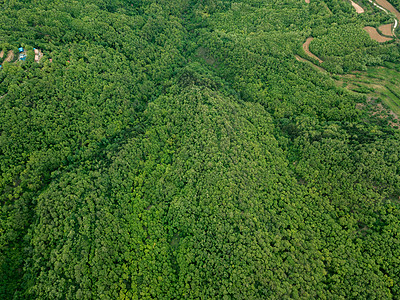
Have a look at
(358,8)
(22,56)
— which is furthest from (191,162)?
(358,8)

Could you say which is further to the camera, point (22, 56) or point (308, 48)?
point (308, 48)

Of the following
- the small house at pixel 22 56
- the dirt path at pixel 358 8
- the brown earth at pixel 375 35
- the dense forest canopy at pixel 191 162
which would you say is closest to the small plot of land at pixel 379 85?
the dense forest canopy at pixel 191 162

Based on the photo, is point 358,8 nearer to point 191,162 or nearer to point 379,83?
point 379,83

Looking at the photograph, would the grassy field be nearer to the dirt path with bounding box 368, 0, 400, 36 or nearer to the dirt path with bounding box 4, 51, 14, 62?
the dirt path with bounding box 368, 0, 400, 36

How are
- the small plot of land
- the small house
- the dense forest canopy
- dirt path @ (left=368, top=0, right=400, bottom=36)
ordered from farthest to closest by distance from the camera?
dirt path @ (left=368, top=0, right=400, bottom=36), the small plot of land, the small house, the dense forest canopy

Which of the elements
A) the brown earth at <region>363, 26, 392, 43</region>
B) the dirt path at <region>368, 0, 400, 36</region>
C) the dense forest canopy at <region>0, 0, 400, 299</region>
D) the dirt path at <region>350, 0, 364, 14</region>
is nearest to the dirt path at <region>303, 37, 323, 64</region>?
the dense forest canopy at <region>0, 0, 400, 299</region>

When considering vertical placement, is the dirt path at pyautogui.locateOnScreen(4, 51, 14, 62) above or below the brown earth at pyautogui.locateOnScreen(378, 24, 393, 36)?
below

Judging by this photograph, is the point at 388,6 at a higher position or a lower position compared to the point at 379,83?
higher
